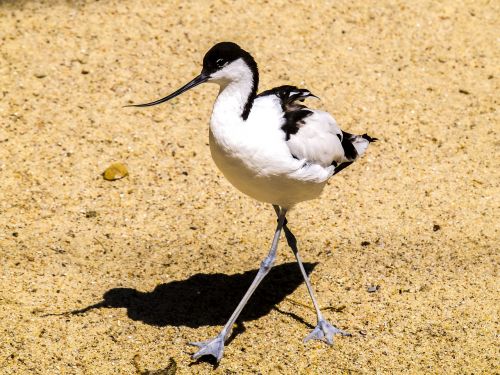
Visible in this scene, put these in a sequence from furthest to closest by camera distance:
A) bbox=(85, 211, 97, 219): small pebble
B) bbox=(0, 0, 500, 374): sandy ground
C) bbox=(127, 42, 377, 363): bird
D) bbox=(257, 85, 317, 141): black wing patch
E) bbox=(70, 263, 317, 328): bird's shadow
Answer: bbox=(85, 211, 97, 219): small pebble
bbox=(70, 263, 317, 328): bird's shadow
bbox=(0, 0, 500, 374): sandy ground
bbox=(257, 85, 317, 141): black wing patch
bbox=(127, 42, 377, 363): bird

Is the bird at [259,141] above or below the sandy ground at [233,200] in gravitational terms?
above

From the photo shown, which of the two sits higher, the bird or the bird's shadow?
the bird

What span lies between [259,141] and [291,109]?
0.37 metres

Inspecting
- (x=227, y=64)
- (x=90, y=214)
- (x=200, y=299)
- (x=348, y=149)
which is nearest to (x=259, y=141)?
(x=227, y=64)

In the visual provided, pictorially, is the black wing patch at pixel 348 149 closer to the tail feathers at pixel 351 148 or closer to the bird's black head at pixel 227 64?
the tail feathers at pixel 351 148

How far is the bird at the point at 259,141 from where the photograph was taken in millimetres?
3332

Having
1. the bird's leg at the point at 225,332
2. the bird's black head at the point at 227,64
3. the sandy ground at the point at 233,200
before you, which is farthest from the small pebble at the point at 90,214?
the bird's black head at the point at 227,64

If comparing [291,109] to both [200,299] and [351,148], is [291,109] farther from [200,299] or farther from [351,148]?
[200,299]

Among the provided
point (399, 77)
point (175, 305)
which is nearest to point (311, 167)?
point (175, 305)

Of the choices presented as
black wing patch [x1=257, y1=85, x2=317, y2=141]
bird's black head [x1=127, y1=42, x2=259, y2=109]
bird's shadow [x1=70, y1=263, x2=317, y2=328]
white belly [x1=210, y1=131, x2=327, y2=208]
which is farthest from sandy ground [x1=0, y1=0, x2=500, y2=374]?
bird's black head [x1=127, y1=42, x2=259, y2=109]

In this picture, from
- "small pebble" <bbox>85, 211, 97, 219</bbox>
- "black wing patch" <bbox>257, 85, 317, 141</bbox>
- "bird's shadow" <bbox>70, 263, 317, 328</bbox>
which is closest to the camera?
"black wing patch" <bbox>257, 85, 317, 141</bbox>

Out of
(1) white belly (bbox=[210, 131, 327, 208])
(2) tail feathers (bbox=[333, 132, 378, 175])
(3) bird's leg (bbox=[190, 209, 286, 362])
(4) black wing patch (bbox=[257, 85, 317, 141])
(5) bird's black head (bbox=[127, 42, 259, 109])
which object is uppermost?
(5) bird's black head (bbox=[127, 42, 259, 109])

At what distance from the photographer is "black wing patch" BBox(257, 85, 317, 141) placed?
350cm

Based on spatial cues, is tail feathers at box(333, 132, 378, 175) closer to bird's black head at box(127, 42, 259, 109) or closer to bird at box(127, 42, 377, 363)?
bird at box(127, 42, 377, 363)
